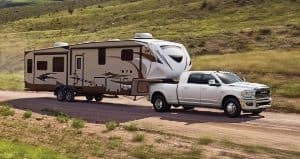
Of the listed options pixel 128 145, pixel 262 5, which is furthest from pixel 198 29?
pixel 128 145

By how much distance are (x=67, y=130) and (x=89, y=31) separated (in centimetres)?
5553

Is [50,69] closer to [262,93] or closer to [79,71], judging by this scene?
[79,71]

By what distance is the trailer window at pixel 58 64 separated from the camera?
32438 mm

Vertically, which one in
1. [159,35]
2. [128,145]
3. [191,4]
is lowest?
[128,145]

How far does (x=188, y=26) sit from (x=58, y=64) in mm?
30542

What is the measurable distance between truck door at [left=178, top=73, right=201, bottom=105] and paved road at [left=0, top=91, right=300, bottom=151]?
557mm

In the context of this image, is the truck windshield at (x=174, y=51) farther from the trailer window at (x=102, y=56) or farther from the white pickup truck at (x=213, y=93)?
the trailer window at (x=102, y=56)

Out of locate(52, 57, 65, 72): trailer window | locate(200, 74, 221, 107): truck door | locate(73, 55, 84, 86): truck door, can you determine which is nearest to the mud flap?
locate(200, 74, 221, 107): truck door

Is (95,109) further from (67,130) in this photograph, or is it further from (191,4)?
(191,4)

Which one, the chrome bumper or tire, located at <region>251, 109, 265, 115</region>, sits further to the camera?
tire, located at <region>251, 109, 265, 115</region>

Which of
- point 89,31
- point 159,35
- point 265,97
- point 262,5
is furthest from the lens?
point 89,31

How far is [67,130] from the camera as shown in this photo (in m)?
19.0

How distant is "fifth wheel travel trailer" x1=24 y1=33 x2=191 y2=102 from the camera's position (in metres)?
27.5

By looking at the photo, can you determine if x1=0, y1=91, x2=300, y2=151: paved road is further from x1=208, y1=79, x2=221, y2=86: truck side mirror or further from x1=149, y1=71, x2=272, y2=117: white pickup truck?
x1=208, y1=79, x2=221, y2=86: truck side mirror
